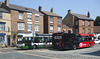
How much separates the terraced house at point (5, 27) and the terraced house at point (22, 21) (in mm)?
927

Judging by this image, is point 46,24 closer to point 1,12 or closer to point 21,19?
point 21,19

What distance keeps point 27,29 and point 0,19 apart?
7528 mm

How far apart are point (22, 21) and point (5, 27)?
479cm

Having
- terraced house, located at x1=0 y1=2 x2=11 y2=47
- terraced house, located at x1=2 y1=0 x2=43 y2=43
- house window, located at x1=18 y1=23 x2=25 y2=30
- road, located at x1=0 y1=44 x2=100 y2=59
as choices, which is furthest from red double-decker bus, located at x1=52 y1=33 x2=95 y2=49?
house window, located at x1=18 y1=23 x2=25 y2=30

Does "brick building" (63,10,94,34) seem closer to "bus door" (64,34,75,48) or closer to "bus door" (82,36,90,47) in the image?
"bus door" (82,36,90,47)

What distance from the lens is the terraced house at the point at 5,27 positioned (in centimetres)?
3059

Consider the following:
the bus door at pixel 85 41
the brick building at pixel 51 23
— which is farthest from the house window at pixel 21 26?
the bus door at pixel 85 41

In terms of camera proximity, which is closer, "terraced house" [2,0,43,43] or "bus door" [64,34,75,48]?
"bus door" [64,34,75,48]

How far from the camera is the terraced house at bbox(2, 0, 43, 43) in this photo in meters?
32.7

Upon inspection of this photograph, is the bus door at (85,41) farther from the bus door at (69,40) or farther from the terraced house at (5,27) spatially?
the terraced house at (5,27)

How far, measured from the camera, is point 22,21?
34406 millimetres

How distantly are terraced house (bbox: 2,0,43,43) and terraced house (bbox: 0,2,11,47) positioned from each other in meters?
0.93

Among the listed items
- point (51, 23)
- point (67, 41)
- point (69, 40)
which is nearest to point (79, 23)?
point (51, 23)

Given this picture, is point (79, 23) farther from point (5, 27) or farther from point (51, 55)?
point (51, 55)
